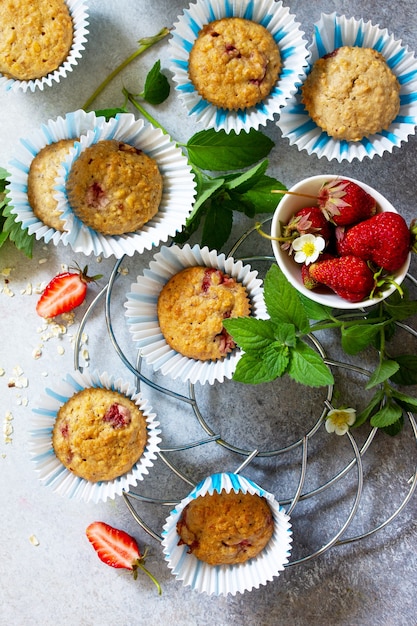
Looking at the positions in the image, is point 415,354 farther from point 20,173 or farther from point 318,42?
point 20,173

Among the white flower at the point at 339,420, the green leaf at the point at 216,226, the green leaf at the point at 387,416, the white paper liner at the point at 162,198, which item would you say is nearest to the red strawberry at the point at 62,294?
the white paper liner at the point at 162,198

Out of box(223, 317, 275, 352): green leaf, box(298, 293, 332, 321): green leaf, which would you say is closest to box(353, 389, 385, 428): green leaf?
box(298, 293, 332, 321): green leaf

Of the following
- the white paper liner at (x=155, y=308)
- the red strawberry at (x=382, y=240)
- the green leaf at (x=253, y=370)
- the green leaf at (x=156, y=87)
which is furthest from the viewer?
the green leaf at (x=156, y=87)

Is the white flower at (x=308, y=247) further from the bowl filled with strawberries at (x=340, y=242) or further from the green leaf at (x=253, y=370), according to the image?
the green leaf at (x=253, y=370)

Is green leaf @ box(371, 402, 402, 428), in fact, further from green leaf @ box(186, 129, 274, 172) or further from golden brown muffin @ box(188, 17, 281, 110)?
golden brown muffin @ box(188, 17, 281, 110)

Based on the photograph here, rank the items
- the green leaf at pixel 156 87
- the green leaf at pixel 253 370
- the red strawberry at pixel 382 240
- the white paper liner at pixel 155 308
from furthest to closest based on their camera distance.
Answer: the green leaf at pixel 156 87 → the white paper liner at pixel 155 308 → the green leaf at pixel 253 370 → the red strawberry at pixel 382 240

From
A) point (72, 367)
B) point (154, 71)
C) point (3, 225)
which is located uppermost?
point (154, 71)

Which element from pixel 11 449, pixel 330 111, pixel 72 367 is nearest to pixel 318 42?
pixel 330 111

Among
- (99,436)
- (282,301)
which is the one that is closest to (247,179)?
(282,301)
